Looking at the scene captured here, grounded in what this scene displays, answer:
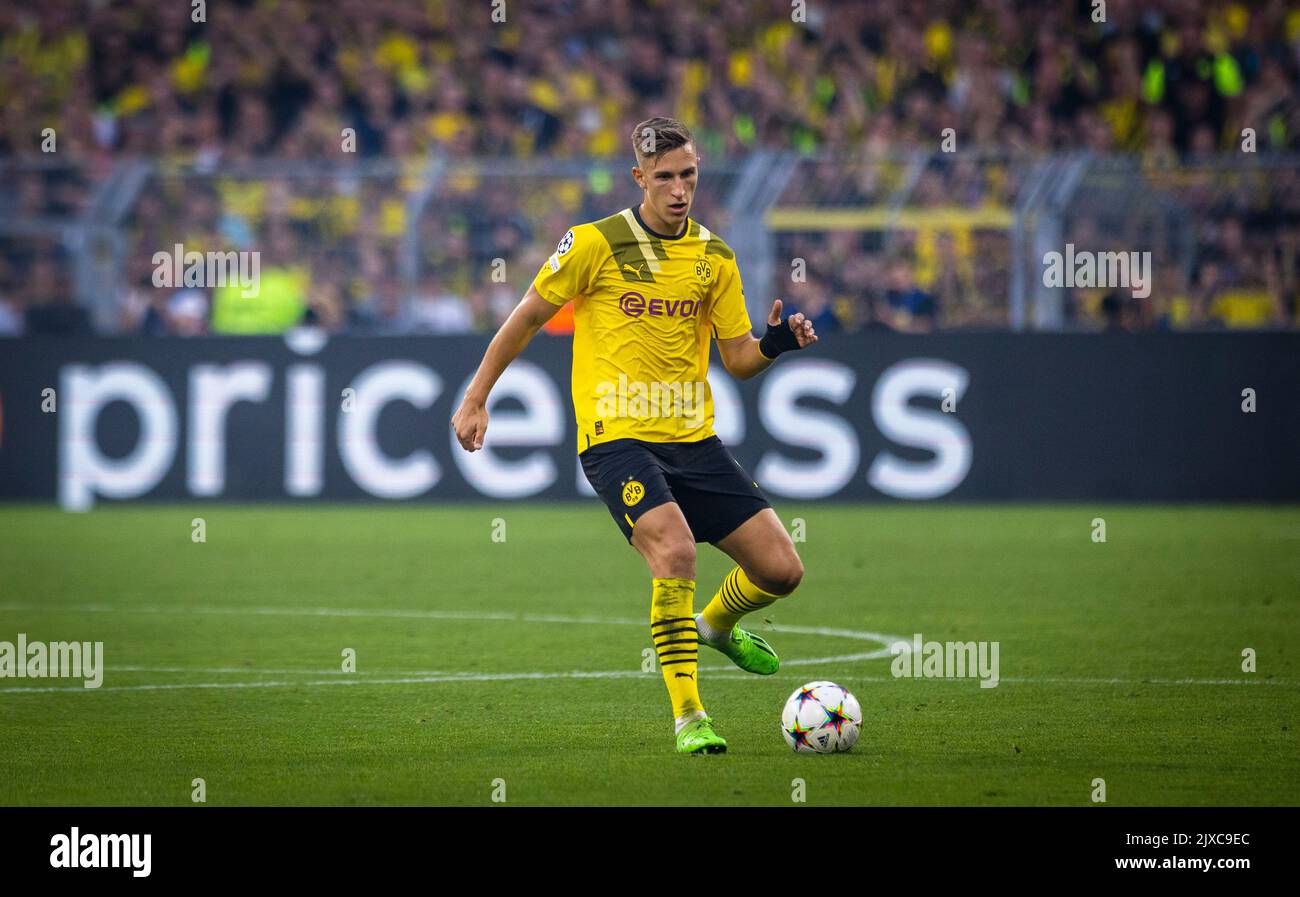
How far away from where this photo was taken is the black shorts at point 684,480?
7.35 meters

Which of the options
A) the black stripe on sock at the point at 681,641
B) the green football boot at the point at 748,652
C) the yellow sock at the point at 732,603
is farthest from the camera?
the green football boot at the point at 748,652

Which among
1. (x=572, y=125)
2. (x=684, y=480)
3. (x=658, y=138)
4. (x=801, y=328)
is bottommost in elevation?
(x=684, y=480)

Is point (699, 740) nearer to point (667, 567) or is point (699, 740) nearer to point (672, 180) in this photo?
point (667, 567)

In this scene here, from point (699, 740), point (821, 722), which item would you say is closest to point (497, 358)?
point (699, 740)

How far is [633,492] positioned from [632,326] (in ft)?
2.16

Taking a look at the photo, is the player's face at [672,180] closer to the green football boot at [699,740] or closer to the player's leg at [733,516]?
the player's leg at [733,516]

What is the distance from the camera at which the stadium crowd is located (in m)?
18.0

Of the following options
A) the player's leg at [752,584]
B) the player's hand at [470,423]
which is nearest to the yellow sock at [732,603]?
the player's leg at [752,584]

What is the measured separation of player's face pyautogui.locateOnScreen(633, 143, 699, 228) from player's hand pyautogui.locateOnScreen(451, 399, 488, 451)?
1003mm

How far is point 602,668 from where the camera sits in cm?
930

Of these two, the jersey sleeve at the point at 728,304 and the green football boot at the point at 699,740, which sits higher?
the jersey sleeve at the point at 728,304

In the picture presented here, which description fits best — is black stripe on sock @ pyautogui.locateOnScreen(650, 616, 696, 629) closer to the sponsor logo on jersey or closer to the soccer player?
the soccer player

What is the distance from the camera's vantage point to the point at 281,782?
6.42m

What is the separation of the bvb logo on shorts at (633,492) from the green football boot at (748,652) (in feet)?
2.88
